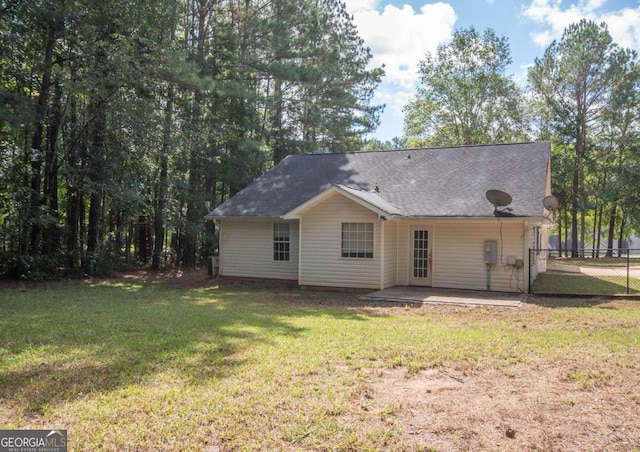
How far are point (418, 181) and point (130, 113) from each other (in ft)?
35.9

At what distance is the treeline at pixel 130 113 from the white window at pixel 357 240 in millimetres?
8598

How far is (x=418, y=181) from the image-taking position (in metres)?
16.5

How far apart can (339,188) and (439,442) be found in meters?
10.6

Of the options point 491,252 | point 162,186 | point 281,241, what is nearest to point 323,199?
point 281,241

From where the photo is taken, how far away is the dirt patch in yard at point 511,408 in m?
3.73

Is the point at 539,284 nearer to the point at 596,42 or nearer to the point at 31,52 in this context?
the point at 31,52

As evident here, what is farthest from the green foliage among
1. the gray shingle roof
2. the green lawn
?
the green lawn

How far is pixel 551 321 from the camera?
9.22 metres

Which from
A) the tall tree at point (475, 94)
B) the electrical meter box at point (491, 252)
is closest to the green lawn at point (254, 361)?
the electrical meter box at point (491, 252)

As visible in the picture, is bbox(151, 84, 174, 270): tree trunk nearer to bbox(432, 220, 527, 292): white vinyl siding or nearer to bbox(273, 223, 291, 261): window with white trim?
bbox(273, 223, 291, 261): window with white trim

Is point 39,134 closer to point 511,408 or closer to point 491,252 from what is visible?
point 491,252

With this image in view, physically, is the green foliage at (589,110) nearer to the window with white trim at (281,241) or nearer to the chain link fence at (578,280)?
the chain link fence at (578,280)

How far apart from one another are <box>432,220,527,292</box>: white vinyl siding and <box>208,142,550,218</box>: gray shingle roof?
0.64 metres

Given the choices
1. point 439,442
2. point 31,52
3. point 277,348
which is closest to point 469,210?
point 277,348
